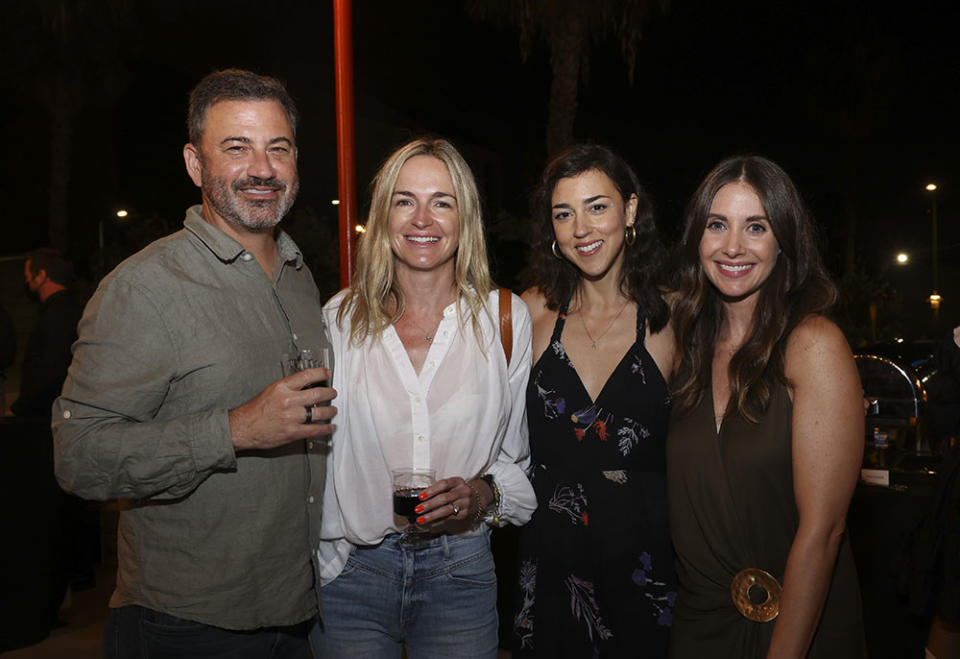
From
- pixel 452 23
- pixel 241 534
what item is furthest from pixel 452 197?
pixel 452 23

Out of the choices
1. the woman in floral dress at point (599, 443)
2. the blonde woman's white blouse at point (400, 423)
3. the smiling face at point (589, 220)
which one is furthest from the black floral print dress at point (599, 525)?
the smiling face at point (589, 220)

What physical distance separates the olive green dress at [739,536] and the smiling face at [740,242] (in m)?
0.41

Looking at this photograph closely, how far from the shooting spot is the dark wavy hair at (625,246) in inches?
122

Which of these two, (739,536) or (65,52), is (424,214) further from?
(65,52)

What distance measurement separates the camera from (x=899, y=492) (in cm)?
357

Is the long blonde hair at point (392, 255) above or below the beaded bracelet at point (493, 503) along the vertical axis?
above

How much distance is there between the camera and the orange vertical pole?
3.51 metres

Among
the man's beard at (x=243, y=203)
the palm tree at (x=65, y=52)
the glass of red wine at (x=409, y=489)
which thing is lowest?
the glass of red wine at (x=409, y=489)

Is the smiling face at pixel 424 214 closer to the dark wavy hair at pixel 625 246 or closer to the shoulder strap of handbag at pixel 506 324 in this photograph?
the shoulder strap of handbag at pixel 506 324

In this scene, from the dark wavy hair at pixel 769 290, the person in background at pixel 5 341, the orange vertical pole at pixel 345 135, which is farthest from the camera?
the person in background at pixel 5 341

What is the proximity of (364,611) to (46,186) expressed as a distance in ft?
84.8

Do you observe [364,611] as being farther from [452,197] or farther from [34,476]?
[34,476]

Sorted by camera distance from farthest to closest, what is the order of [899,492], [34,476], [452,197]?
[34,476], [899,492], [452,197]

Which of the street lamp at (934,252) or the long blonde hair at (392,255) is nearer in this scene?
the long blonde hair at (392,255)
